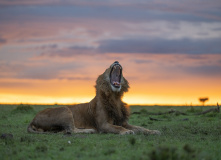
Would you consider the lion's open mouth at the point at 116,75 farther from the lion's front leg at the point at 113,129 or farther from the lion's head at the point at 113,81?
the lion's front leg at the point at 113,129

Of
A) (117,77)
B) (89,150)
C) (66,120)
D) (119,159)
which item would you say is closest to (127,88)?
(117,77)

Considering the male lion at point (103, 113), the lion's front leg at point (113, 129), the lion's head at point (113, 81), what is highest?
the lion's head at point (113, 81)

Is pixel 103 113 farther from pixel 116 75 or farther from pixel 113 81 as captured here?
pixel 116 75

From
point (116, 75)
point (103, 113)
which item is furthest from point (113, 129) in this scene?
point (116, 75)

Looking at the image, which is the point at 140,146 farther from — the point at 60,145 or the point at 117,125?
the point at 117,125

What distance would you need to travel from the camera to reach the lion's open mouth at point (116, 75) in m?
10.6

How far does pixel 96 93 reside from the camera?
11.1 meters

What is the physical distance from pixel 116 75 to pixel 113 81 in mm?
206

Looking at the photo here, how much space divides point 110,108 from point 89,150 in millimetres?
3550

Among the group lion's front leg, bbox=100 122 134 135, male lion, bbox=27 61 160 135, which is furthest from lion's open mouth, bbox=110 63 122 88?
lion's front leg, bbox=100 122 134 135

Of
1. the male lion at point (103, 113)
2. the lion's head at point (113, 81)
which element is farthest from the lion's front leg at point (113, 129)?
the lion's head at point (113, 81)

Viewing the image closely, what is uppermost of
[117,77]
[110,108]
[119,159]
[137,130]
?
[117,77]

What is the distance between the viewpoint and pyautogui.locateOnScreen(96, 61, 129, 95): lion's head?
10.6m

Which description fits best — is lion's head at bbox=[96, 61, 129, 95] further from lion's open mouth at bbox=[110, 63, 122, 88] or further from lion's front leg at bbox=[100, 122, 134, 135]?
lion's front leg at bbox=[100, 122, 134, 135]
